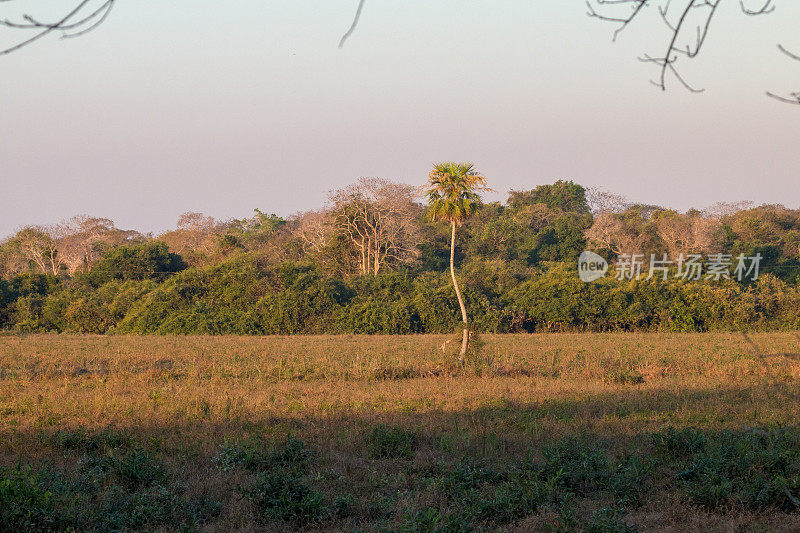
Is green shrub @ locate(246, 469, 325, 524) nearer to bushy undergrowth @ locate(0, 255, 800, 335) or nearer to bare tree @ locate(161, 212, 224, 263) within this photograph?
bushy undergrowth @ locate(0, 255, 800, 335)

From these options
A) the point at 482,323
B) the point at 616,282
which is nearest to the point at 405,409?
the point at 482,323

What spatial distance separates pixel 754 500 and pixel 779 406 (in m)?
6.50

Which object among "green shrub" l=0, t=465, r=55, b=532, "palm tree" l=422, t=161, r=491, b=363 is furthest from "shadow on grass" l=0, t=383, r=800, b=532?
"palm tree" l=422, t=161, r=491, b=363

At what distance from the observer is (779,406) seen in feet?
37.1

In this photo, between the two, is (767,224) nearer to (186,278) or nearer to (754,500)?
(186,278)

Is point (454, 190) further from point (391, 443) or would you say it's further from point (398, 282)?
point (398, 282)

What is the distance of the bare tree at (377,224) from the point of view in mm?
43156

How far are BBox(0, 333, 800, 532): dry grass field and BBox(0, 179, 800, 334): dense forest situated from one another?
18.9 metres

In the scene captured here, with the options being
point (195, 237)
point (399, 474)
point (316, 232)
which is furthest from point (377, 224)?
point (399, 474)

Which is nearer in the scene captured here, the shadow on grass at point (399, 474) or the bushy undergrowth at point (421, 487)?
the bushy undergrowth at point (421, 487)

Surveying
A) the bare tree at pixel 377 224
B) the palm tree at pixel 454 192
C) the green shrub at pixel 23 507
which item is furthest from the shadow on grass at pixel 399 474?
the bare tree at pixel 377 224

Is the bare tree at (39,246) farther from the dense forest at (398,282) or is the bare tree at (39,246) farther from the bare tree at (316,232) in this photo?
the bare tree at (316,232)

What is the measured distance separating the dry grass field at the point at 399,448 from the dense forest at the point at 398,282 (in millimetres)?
18913

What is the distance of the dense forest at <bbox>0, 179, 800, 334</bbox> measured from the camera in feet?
115
